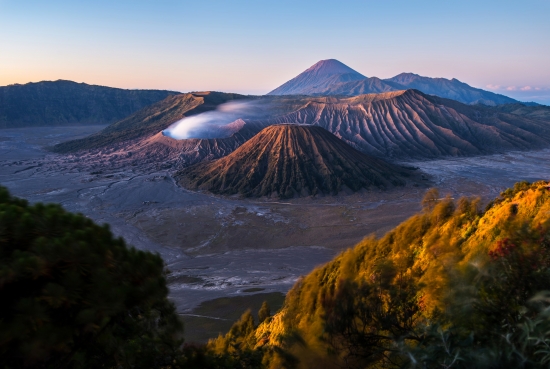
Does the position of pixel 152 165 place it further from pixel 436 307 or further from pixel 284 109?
pixel 436 307

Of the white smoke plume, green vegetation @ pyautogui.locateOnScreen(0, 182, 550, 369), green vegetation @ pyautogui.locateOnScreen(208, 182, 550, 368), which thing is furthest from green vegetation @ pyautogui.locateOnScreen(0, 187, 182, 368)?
the white smoke plume

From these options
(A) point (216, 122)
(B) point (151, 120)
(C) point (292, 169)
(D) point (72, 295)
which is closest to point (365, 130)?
(A) point (216, 122)

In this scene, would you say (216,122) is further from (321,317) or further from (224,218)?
(321,317)

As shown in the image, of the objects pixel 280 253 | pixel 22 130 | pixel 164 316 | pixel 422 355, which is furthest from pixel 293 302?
pixel 22 130

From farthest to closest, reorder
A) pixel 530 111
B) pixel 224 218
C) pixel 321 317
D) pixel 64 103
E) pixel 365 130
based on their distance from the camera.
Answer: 1. pixel 64 103
2. pixel 530 111
3. pixel 365 130
4. pixel 224 218
5. pixel 321 317

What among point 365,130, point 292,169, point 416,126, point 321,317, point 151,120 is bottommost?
point 321,317

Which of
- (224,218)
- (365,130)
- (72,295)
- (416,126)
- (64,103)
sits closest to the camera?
(72,295)
